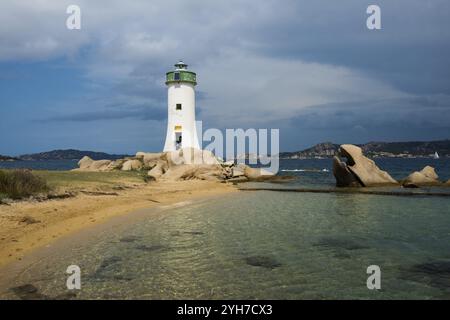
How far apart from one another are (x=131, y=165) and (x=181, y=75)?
11163 mm

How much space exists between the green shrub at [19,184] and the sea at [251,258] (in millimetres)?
4341

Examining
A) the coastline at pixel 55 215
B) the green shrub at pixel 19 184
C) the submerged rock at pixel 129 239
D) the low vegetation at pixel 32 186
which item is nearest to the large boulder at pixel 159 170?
the coastline at pixel 55 215

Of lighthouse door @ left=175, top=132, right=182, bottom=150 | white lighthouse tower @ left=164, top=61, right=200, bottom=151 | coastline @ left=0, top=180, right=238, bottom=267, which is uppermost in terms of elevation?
white lighthouse tower @ left=164, top=61, right=200, bottom=151

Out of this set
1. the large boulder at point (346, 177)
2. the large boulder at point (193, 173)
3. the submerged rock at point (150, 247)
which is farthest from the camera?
the large boulder at point (193, 173)

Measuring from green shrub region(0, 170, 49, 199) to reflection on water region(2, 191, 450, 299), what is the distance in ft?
15.3

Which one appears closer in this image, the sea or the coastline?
the sea

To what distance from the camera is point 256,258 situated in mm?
9656

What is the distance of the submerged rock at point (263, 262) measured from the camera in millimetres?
9008

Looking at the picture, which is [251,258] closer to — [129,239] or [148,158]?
[129,239]

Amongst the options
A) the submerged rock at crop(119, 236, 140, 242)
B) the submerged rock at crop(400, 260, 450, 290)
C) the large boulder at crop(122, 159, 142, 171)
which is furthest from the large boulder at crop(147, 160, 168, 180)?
the submerged rock at crop(400, 260, 450, 290)

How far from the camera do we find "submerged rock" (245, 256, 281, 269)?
901cm

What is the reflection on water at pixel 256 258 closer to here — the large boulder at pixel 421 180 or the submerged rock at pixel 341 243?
the submerged rock at pixel 341 243

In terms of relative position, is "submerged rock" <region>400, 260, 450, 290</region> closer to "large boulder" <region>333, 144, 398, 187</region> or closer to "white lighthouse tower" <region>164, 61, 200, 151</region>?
"large boulder" <region>333, 144, 398, 187</region>
